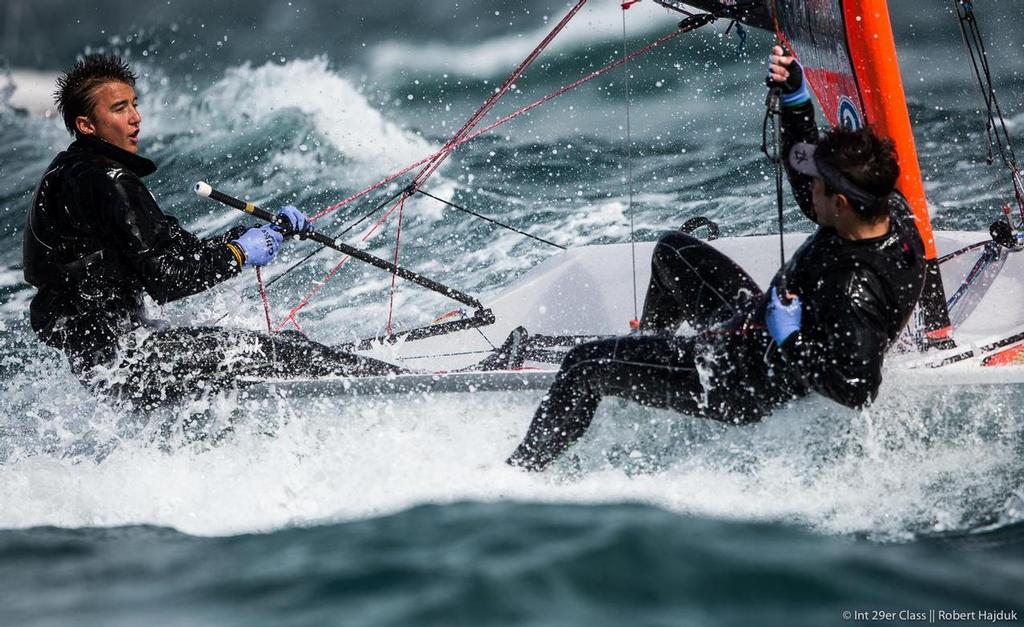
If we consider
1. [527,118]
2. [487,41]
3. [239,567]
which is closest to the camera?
[239,567]

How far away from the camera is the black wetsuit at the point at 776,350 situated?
2180 mm

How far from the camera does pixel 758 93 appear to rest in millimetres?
8945

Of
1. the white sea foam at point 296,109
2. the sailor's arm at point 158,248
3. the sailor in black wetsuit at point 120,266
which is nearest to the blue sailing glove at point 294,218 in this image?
the sailor in black wetsuit at point 120,266

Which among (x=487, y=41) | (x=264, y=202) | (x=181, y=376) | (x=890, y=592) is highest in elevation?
(x=487, y=41)

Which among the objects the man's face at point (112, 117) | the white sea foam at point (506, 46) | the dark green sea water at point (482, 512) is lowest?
the dark green sea water at point (482, 512)

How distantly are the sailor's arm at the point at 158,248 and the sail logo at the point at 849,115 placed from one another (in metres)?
1.81

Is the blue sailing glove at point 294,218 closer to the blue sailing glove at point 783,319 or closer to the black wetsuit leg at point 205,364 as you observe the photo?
the black wetsuit leg at point 205,364

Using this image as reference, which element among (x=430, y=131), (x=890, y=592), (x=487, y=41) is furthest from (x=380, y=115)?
(x=890, y=592)

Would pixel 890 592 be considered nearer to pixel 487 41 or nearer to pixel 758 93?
pixel 758 93

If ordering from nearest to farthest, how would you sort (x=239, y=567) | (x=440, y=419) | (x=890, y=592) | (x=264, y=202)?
(x=890, y=592) → (x=239, y=567) → (x=440, y=419) → (x=264, y=202)

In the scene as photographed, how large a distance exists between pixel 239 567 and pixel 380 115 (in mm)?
7394

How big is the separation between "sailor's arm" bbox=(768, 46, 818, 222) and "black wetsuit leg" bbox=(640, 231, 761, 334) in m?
0.34

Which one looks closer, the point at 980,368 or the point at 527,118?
the point at 980,368

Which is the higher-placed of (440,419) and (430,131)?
(430,131)
